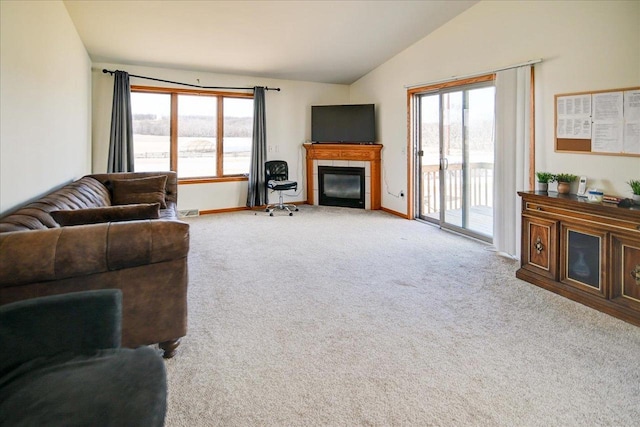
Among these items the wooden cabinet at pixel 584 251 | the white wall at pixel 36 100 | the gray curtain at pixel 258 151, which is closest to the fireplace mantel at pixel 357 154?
the gray curtain at pixel 258 151

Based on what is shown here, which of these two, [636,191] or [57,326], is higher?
[636,191]

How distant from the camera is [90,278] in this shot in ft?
6.15

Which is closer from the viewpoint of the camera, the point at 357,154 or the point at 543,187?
the point at 543,187

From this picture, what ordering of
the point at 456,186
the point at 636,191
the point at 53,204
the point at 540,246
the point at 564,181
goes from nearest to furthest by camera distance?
the point at 53,204 → the point at 636,191 → the point at 540,246 → the point at 564,181 → the point at 456,186

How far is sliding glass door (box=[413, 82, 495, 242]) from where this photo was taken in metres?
4.79

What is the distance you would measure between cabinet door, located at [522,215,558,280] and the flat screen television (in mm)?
3948

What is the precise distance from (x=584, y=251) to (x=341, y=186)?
4870mm

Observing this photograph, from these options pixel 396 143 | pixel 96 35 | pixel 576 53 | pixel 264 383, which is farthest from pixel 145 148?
pixel 576 53

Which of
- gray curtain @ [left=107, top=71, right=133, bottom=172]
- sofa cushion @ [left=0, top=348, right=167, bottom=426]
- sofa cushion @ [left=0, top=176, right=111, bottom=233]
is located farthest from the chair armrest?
gray curtain @ [left=107, top=71, right=133, bottom=172]

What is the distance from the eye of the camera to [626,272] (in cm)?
270

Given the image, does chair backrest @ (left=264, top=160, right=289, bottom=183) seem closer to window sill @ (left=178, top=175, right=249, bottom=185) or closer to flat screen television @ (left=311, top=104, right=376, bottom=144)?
window sill @ (left=178, top=175, right=249, bottom=185)

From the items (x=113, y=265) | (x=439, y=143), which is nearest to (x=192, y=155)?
(x=439, y=143)

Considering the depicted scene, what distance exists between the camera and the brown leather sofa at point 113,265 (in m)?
1.71

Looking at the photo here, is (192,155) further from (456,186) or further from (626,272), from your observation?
(626,272)
